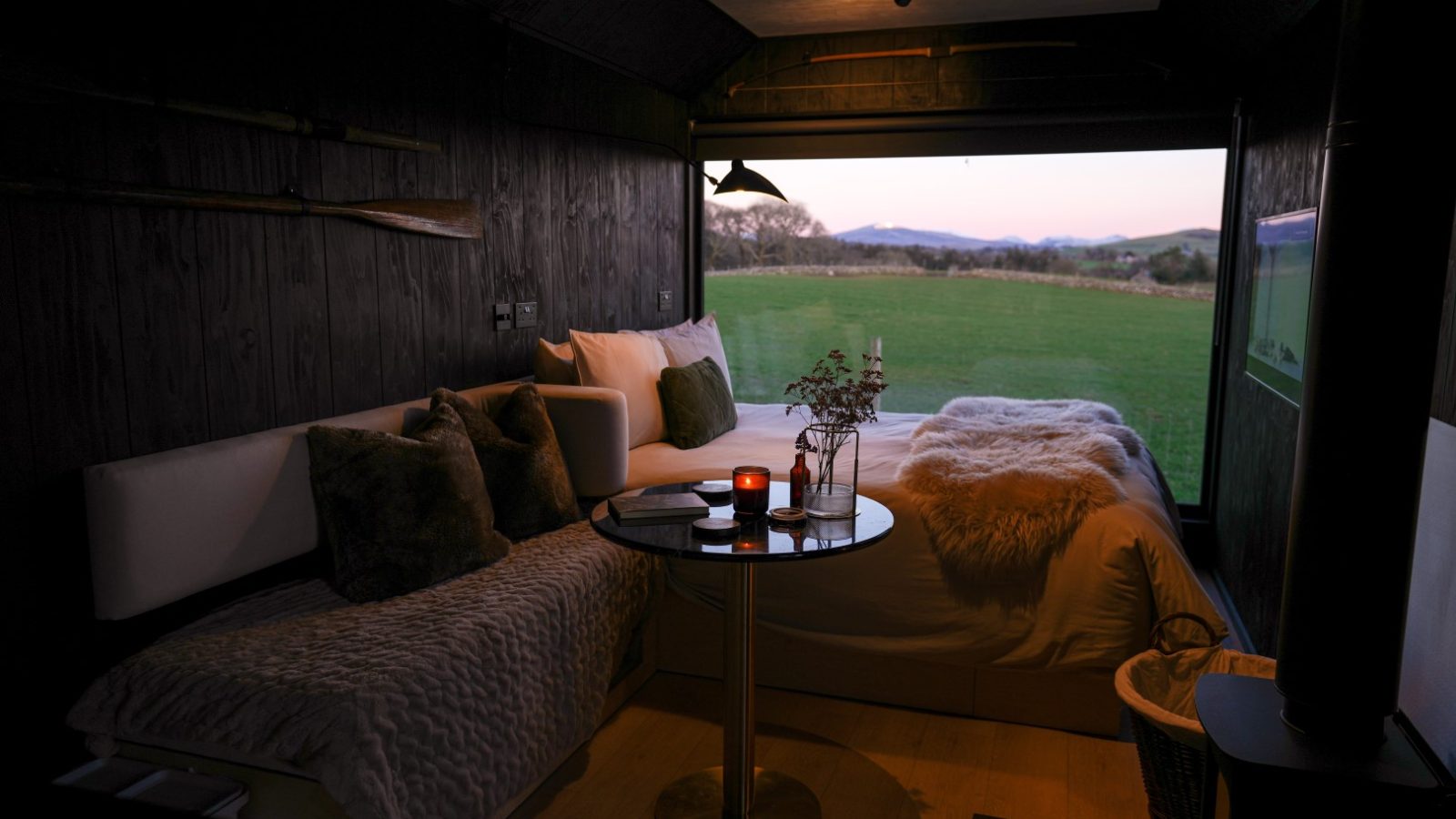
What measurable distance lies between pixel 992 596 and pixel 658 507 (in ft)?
3.39

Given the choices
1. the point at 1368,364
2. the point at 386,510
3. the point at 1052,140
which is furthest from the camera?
the point at 1052,140

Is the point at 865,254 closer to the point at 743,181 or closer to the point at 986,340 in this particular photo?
the point at 986,340

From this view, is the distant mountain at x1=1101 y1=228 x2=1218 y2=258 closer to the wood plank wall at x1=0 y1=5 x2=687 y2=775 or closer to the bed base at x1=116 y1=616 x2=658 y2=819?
the wood plank wall at x1=0 y1=5 x2=687 y2=775

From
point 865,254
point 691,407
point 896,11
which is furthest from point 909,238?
point 691,407

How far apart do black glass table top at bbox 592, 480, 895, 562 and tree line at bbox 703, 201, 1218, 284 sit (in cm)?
323

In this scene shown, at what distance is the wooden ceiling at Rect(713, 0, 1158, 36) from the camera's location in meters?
4.16

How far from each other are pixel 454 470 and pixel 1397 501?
1873mm

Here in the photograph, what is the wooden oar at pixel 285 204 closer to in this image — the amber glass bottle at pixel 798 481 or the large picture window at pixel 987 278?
the amber glass bottle at pixel 798 481

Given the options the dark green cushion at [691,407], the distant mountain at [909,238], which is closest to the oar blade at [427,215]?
the dark green cushion at [691,407]

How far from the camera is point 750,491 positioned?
7.55 feet

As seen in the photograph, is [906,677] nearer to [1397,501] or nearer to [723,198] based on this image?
[1397,501]

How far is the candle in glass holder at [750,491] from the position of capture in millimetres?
2305

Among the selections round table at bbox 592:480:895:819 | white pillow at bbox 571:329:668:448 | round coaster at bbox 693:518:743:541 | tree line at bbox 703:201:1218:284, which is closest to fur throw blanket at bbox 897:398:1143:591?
round table at bbox 592:480:895:819

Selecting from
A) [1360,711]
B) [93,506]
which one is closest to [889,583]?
[1360,711]
